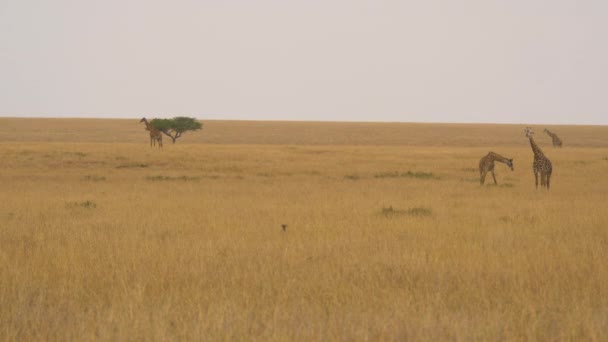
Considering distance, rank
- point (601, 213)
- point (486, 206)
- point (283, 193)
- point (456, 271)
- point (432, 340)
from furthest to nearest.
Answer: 1. point (283, 193)
2. point (486, 206)
3. point (601, 213)
4. point (456, 271)
5. point (432, 340)

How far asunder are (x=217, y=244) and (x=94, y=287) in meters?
2.64

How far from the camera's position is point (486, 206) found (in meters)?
14.4

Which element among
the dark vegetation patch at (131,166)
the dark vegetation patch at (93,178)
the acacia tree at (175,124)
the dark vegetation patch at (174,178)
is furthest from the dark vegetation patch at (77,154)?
the acacia tree at (175,124)

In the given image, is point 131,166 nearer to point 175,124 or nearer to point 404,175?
point 404,175

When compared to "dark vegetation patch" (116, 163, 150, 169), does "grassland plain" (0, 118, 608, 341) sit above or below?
above

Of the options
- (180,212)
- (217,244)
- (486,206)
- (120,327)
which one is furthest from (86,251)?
(486,206)

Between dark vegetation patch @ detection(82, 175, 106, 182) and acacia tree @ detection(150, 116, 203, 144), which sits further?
acacia tree @ detection(150, 116, 203, 144)

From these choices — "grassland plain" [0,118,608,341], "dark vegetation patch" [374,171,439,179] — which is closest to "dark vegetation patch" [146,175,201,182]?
"grassland plain" [0,118,608,341]

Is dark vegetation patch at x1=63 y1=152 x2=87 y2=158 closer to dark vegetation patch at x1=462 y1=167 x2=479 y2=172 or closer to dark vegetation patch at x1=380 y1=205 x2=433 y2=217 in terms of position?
dark vegetation patch at x1=462 y1=167 x2=479 y2=172

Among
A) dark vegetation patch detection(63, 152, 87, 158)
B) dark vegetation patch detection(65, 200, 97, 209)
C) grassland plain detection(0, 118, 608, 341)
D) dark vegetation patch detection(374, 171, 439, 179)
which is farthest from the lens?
dark vegetation patch detection(63, 152, 87, 158)

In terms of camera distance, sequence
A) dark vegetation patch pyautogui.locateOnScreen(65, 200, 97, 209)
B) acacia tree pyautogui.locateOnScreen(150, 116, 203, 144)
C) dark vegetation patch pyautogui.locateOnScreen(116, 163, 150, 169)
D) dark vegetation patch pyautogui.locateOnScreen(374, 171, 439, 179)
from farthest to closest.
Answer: acacia tree pyautogui.locateOnScreen(150, 116, 203, 144), dark vegetation patch pyautogui.locateOnScreen(116, 163, 150, 169), dark vegetation patch pyautogui.locateOnScreen(374, 171, 439, 179), dark vegetation patch pyautogui.locateOnScreen(65, 200, 97, 209)

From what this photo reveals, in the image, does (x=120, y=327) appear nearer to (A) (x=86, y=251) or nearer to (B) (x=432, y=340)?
(B) (x=432, y=340)

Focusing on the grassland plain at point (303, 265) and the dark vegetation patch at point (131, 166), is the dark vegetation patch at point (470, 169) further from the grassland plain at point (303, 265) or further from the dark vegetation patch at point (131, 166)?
the dark vegetation patch at point (131, 166)

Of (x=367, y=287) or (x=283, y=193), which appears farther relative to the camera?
(x=283, y=193)
